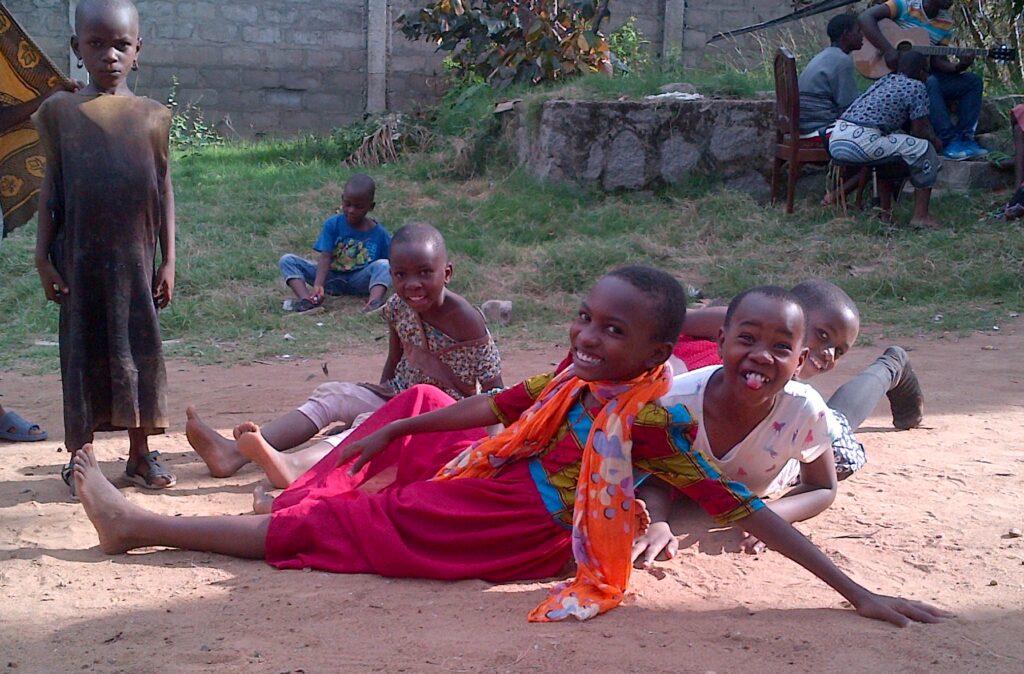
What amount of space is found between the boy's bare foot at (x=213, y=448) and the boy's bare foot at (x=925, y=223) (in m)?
5.85

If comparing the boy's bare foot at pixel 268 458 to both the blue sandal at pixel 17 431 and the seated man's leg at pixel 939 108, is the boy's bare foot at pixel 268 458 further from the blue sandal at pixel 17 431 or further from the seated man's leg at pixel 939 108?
the seated man's leg at pixel 939 108

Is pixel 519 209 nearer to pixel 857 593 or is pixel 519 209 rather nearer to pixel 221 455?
pixel 221 455

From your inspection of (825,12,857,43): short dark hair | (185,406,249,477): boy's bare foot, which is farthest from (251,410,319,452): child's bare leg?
(825,12,857,43): short dark hair

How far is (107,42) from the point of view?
10.6 ft

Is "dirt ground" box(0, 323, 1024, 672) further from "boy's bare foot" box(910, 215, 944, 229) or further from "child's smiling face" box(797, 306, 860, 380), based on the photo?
"boy's bare foot" box(910, 215, 944, 229)

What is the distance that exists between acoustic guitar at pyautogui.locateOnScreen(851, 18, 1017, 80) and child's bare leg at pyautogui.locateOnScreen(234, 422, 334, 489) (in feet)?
22.5

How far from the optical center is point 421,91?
40.7 ft

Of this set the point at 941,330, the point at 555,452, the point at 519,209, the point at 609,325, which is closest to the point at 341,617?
the point at 555,452

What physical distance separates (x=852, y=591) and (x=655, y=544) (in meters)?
0.59

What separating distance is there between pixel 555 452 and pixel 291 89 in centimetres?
1038

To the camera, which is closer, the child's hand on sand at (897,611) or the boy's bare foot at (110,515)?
the child's hand on sand at (897,611)

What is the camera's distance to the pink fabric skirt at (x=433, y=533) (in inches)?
109

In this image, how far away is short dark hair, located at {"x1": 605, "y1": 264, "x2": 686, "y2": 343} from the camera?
257 cm

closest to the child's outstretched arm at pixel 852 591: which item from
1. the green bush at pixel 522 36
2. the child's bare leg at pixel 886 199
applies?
the child's bare leg at pixel 886 199
